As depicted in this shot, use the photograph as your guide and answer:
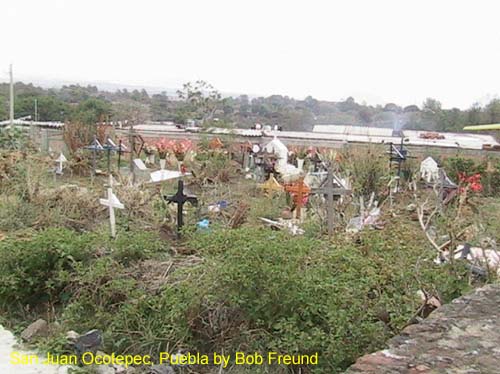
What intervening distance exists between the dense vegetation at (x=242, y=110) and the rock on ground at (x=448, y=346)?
2194cm

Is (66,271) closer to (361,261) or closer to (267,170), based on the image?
(361,261)

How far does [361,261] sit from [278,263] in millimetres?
895

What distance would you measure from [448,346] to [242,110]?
110 feet

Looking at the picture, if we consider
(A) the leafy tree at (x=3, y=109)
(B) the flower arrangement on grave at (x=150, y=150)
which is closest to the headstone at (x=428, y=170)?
(B) the flower arrangement on grave at (x=150, y=150)

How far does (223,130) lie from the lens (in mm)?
19078

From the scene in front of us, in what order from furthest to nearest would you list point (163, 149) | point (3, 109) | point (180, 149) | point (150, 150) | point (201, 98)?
1. point (201, 98)
2. point (3, 109)
3. point (150, 150)
4. point (163, 149)
5. point (180, 149)

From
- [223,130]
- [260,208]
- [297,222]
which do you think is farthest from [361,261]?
[223,130]

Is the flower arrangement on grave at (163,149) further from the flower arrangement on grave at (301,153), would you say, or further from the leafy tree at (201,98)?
the leafy tree at (201,98)

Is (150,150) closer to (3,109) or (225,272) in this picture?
(3,109)

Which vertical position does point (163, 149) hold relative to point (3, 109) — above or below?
below

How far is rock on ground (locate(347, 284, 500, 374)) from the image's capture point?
2.13 m

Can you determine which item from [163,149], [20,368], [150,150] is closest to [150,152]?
[150,150]

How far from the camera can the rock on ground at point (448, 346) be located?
2.13 metres

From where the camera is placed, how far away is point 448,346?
Answer: 231cm
